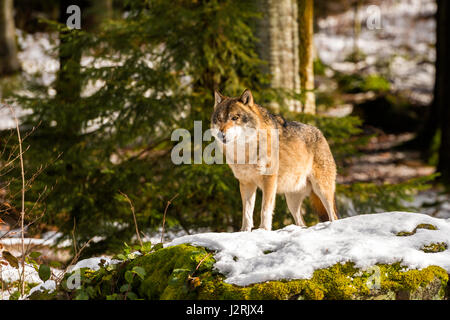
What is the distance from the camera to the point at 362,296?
11.6 feet

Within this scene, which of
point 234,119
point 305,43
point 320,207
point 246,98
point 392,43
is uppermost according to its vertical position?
point 392,43

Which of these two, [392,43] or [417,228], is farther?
[392,43]

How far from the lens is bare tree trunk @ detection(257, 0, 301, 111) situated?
30.0ft

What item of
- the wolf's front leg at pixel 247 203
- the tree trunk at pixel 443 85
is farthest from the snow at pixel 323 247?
the tree trunk at pixel 443 85

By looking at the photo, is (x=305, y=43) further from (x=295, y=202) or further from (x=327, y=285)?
(x=327, y=285)

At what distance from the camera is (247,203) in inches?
209

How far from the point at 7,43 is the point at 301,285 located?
20251mm

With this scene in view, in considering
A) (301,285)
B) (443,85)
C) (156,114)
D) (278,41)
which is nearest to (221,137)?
(301,285)

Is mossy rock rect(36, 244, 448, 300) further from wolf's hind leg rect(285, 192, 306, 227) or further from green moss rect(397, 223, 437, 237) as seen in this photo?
wolf's hind leg rect(285, 192, 306, 227)

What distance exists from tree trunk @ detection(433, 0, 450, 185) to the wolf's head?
A: 11349 mm

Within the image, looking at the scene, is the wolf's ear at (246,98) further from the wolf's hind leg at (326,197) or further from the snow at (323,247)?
the snow at (323,247)

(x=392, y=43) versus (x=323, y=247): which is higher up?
(x=392, y=43)
